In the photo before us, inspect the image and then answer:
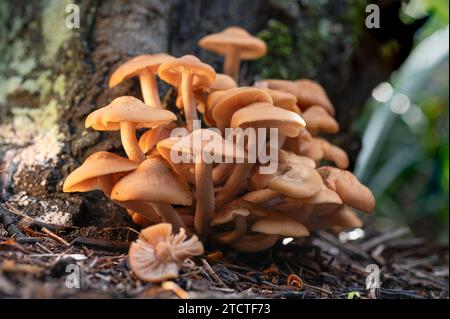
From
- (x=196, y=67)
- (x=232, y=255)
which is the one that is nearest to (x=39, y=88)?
(x=196, y=67)

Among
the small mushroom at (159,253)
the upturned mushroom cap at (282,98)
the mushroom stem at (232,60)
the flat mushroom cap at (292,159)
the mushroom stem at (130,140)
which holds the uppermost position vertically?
the mushroom stem at (232,60)

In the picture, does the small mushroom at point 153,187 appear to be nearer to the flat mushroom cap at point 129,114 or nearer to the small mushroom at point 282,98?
the flat mushroom cap at point 129,114

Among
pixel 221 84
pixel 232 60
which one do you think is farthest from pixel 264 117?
pixel 232 60


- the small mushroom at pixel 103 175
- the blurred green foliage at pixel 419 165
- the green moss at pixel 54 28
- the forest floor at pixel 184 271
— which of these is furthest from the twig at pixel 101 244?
the blurred green foliage at pixel 419 165

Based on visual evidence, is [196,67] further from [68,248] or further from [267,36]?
[267,36]

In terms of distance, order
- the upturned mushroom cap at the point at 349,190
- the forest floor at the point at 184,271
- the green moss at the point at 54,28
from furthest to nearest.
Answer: the green moss at the point at 54,28 → the upturned mushroom cap at the point at 349,190 → the forest floor at the point at 184,271

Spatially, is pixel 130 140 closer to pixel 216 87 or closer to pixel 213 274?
pixel 216 87
